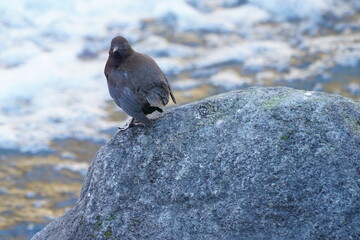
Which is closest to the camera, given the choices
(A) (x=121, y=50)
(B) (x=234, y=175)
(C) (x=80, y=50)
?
(B) (x=234, y=175)

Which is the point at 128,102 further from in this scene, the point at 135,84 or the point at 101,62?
the point at 101,62

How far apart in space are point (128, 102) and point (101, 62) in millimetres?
6790

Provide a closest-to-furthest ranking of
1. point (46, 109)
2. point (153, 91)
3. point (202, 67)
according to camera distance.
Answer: point (153, 91) < point (46, 109) < point (202, 67)

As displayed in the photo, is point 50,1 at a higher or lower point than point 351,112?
higher

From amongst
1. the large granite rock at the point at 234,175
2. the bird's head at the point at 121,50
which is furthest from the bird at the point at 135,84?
the large granite rock at the point at 234,175

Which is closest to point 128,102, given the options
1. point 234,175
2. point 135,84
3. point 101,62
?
point 135,84

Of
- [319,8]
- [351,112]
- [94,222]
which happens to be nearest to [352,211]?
[351,112]

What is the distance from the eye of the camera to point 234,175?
3.89 metres

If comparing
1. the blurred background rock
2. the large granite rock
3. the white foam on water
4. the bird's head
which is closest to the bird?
the bird's head

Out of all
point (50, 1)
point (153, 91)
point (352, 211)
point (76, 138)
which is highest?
point (50, 1)

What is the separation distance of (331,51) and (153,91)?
7.20 meters

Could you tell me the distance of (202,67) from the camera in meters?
10.9

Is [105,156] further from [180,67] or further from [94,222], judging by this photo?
[180,67]

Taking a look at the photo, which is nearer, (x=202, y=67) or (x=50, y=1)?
(x=202, y=67)
